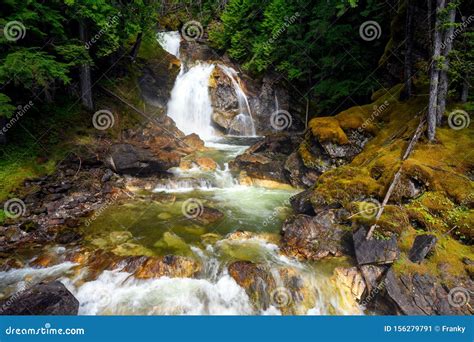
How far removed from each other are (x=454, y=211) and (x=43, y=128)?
15.2 meters

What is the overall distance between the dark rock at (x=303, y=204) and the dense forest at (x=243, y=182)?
3.5 inches

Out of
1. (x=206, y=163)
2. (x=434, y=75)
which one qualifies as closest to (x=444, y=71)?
(x=434, y=75)

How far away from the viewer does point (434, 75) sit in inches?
377

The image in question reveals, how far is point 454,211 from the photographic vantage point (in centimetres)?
775

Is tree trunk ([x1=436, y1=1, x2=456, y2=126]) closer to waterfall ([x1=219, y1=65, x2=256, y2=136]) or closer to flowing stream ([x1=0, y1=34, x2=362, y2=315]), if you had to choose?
flowing stream ([x1=0, y1=34, x2=362, y2=315])

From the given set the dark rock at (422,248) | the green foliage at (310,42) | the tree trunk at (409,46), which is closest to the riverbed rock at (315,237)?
the dark rock at (422,248)

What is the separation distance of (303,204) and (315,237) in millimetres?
2137

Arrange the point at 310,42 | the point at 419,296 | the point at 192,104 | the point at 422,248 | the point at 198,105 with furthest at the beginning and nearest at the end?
the point at 198,105 → the point at 192,104 → the point at 310,42 → the point at 422,248 → the point at 419,296

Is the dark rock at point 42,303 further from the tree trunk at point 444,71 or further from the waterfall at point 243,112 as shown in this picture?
the waterfall at point 243,112

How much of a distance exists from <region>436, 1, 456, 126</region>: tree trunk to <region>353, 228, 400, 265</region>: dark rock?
5.75 m

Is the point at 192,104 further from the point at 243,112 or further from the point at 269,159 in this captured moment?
the point at 269,159

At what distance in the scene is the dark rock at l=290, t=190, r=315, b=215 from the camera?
10.3 m

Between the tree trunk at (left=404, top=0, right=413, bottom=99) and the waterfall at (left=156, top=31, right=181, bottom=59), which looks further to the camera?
the waterfall at (left=156, top=31, right=181, bottom=59)

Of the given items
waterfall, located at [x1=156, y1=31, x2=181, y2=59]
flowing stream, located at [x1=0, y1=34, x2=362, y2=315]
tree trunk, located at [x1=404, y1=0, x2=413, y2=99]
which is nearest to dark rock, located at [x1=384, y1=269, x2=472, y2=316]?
flowing stream, located at [x1=0, y1=34, x2=362, y2=315]
